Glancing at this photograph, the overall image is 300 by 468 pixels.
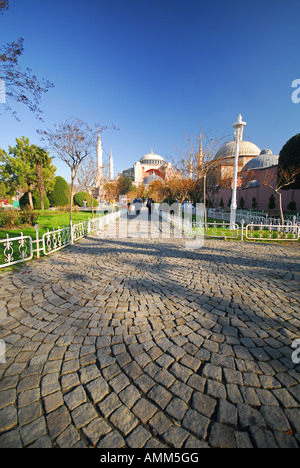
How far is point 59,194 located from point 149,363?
104ft

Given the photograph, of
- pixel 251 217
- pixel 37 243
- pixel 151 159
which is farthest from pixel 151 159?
pixel 37 243

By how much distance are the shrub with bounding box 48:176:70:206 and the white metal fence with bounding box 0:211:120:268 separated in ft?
62.8

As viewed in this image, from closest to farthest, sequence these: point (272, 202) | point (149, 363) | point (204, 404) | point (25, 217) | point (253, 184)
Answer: point (204, 404) → point (149, 363) → point (25, 217) → point (272, 202) → point (253, 184)

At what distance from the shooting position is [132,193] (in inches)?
2387

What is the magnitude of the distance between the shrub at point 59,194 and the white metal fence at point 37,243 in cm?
1915

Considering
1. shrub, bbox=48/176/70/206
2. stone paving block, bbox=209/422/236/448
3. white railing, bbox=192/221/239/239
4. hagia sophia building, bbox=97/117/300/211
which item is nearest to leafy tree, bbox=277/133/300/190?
hagia sophia building, bbox=97/117/300/211

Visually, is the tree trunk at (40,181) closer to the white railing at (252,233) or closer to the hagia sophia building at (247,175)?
the hagia sophia building at (247,175)

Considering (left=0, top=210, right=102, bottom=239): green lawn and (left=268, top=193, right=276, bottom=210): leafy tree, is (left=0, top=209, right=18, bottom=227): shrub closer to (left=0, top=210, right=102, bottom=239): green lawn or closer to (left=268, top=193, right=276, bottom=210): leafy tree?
(left=0, top=210, right=102, bottom=239): green lawn

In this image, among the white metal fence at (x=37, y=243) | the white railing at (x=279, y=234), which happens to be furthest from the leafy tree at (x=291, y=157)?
the white metal fence at (x=37, y=243)

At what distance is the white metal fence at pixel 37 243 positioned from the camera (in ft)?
18.0

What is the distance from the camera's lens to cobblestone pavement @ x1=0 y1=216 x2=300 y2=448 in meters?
1.53

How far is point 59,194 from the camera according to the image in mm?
29641

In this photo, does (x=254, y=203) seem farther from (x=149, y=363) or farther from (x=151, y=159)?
(x=151, y=159)
